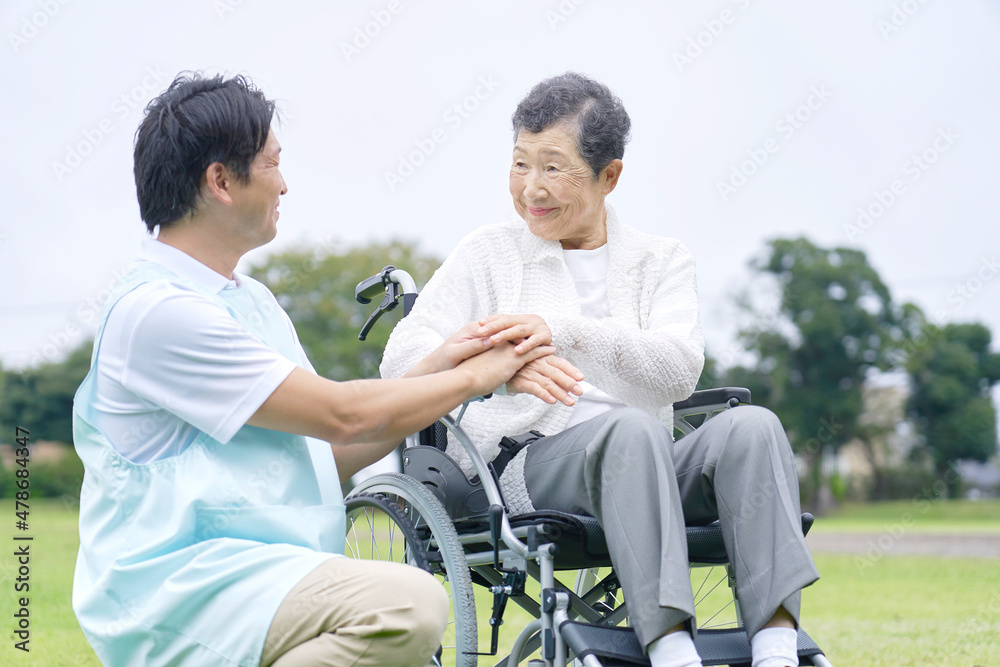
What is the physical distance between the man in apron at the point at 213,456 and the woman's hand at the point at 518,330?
265 millimetres

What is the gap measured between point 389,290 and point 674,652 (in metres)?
1.33

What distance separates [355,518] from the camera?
2.59m

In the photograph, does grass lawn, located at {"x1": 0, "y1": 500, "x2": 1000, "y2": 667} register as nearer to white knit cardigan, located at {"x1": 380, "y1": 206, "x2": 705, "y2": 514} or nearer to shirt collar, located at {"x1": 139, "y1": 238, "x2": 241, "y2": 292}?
white knit cardigan, located at {"x1": 380, "y1": 206, "x2": 705, "y2": 514}

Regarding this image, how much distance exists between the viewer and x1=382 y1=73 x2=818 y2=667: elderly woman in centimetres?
182

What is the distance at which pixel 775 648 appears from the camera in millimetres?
1790

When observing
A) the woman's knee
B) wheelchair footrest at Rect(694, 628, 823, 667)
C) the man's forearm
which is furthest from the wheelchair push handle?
wheelchair footrest at Rect(694, 628, 823, 667)

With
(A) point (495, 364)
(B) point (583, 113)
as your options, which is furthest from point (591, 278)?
(A) point (495, 364)

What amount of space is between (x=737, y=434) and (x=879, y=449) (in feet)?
107

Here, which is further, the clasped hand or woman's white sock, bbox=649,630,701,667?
A: the clasped hand

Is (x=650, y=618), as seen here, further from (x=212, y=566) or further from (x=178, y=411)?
(x=178, y=411)

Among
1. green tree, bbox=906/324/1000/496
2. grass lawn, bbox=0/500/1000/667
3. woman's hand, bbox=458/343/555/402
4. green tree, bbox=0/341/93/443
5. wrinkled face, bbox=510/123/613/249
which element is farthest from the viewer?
green tree, bbox=906/324/1000/496

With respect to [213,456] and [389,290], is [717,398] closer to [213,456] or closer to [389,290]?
[389,290]

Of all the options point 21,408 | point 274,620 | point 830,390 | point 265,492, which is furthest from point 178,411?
point 830,390

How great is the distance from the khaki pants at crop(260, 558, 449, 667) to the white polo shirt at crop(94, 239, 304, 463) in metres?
0.29
